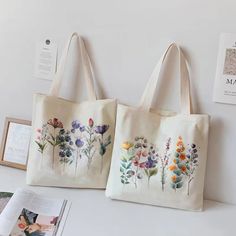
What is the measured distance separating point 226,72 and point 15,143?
0.80 meters

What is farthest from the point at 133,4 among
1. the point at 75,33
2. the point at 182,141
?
the point at 182,141

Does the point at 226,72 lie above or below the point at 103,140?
above

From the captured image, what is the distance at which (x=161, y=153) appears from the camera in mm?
1196

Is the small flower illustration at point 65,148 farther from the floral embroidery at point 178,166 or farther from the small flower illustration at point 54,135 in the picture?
the floral embroidery at point 178,166

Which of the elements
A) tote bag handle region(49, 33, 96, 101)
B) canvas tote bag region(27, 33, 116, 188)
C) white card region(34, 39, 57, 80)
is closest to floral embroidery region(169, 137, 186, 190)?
canvas tote bag region(27, 33, 116, 188)

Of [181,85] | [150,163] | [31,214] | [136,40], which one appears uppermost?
[136,40]

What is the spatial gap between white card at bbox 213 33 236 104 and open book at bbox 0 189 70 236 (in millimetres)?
609

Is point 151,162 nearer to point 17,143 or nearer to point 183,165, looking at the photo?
point 183,165

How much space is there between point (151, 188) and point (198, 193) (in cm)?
15

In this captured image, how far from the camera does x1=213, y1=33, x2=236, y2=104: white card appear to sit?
1.15m

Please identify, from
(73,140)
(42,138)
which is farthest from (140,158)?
(42,138)

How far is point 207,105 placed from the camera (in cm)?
121

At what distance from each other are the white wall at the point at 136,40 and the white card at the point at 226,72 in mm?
19

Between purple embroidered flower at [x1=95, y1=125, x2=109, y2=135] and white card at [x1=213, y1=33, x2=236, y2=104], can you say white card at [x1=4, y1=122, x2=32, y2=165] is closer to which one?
purple embroidered flower at [x1=95, y1=125, x2=109, y2=135]
